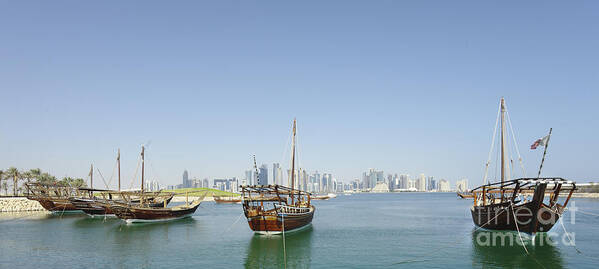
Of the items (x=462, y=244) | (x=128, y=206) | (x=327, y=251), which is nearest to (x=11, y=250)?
(x=128, y=206)

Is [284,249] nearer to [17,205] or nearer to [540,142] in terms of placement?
[540,142]

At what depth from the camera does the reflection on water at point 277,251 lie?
2547 cm

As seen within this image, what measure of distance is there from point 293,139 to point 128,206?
75.2 ft

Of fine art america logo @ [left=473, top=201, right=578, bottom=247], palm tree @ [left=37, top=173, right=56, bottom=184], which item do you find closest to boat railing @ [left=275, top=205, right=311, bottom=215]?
fine art america logo @ [left=473, top=201, right=578, bottom=247]

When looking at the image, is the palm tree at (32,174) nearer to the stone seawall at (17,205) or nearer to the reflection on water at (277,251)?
the stone seawall at (17,205)

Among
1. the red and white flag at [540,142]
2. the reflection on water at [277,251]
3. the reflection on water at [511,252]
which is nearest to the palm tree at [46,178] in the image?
the reflection on water at [277,251]

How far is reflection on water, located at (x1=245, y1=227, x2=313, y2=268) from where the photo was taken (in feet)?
83.6

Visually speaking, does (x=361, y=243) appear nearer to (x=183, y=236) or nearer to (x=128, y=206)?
(x=183, y=236)

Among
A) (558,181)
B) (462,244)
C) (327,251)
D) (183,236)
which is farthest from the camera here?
(183,236)

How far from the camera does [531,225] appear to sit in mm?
29953

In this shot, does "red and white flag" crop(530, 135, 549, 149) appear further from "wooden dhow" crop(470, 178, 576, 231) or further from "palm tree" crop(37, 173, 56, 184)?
"palm tree" crop(37, 173, 56, 184)

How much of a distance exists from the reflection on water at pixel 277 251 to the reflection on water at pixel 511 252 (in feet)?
38.2

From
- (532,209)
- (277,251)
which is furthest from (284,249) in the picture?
(532,209)

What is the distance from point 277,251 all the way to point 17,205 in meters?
69.6
